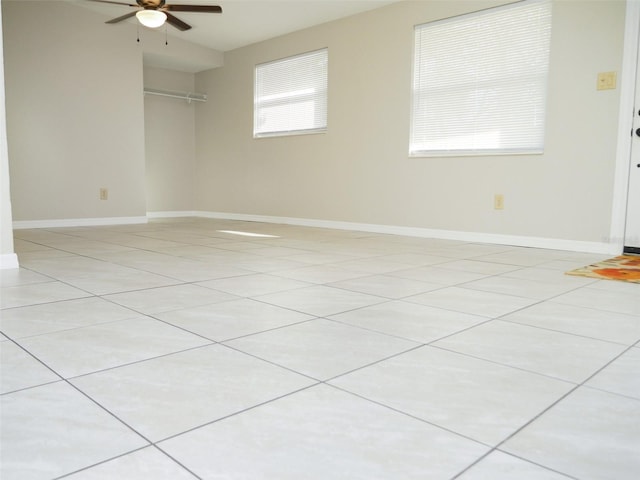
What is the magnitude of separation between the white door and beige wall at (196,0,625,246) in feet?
0.39

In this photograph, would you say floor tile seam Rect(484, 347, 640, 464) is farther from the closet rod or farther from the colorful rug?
the closet rod

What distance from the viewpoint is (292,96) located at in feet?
18.6

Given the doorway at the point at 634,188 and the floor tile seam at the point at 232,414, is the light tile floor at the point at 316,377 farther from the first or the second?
the doorway at the point at 634,188

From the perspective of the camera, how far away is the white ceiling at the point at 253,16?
15.6ft

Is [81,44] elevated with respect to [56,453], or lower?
elevated

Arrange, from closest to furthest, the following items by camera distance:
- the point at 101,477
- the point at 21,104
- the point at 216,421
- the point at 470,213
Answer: the point at 101,477 → the point at 216,421 → the point at 470,213 → the point at 21,104

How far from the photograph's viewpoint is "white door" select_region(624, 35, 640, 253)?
3.31 m

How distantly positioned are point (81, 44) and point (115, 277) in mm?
4046

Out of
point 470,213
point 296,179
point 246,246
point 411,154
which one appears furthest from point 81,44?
point 470,213

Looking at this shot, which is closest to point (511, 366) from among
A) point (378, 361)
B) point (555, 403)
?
point (555, 403)

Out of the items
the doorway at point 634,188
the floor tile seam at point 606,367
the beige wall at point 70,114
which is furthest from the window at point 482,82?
the beige wall at point 70,114

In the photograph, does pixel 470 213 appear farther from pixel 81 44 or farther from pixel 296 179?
pixel 81 44

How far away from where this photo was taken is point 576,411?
97cm

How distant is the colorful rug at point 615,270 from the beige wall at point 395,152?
446 millimetres
